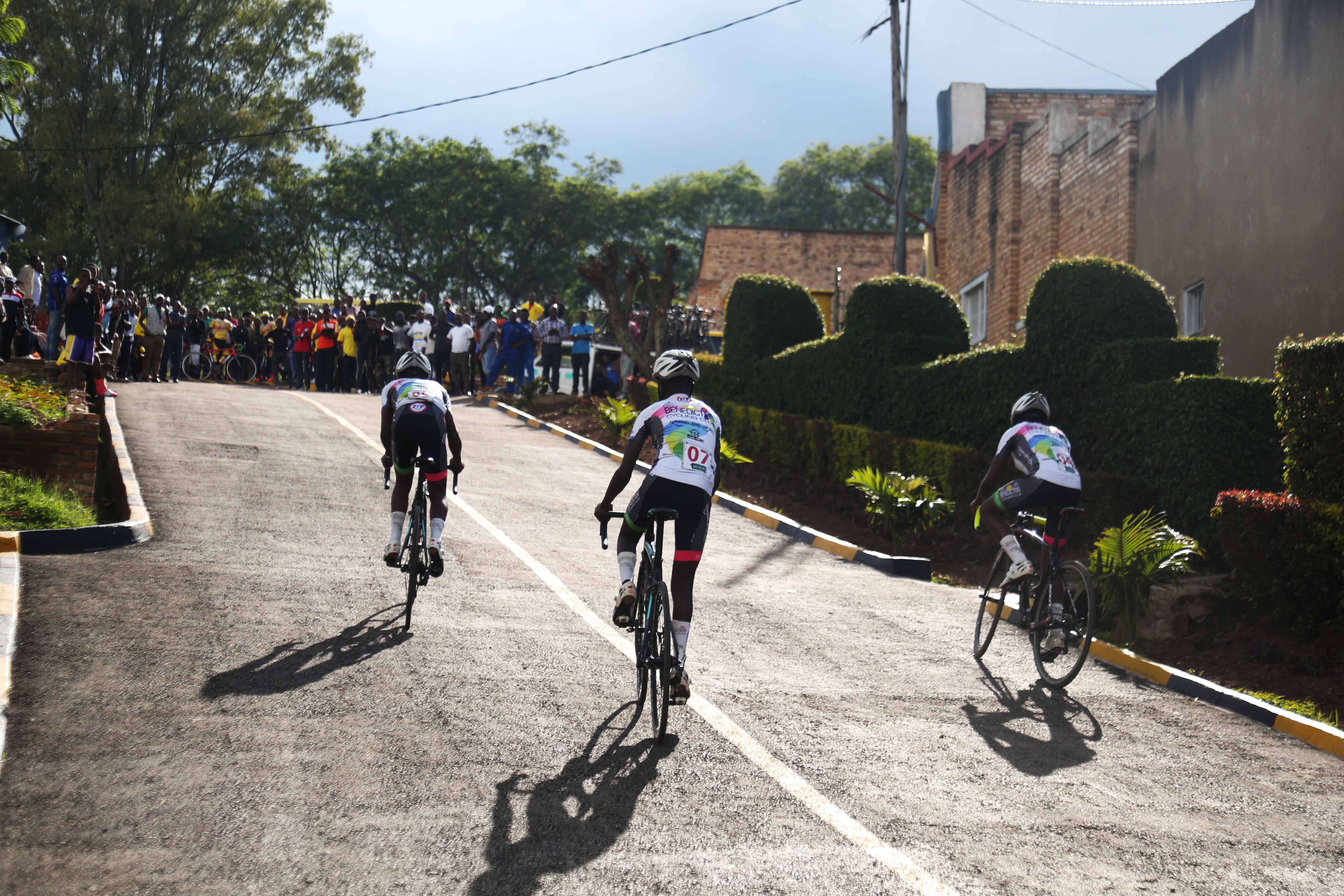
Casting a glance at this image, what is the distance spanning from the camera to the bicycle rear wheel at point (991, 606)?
9.38 meters

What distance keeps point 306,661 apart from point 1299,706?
21.4 ft

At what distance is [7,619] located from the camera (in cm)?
791

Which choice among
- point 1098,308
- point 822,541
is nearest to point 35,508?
point 822,541

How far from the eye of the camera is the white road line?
5066mm

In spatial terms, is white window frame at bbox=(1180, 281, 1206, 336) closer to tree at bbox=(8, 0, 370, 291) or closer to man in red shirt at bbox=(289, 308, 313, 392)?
man in red shirt at bbox=(289, 308, 313, 392)

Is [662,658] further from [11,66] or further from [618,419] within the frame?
[618,419]

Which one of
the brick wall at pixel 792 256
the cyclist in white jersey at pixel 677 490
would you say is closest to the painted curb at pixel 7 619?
the cyclist in white jersey at pixel 677 490

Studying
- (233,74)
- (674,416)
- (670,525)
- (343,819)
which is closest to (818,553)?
(670,525)

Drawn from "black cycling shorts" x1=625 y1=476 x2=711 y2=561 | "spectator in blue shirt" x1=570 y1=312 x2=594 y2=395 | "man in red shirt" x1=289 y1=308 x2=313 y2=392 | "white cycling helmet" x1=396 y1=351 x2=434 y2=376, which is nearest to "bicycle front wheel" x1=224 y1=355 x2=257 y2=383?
"man in red shirt" x1=289 y1=308 x2=313 y2=392

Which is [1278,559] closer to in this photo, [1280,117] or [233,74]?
[1280,117]

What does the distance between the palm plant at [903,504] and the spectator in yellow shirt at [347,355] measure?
61.3 feet

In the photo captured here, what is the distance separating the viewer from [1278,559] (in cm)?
969

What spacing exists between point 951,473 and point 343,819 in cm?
1122

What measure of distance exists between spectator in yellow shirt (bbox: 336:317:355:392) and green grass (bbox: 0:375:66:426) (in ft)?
49.6
